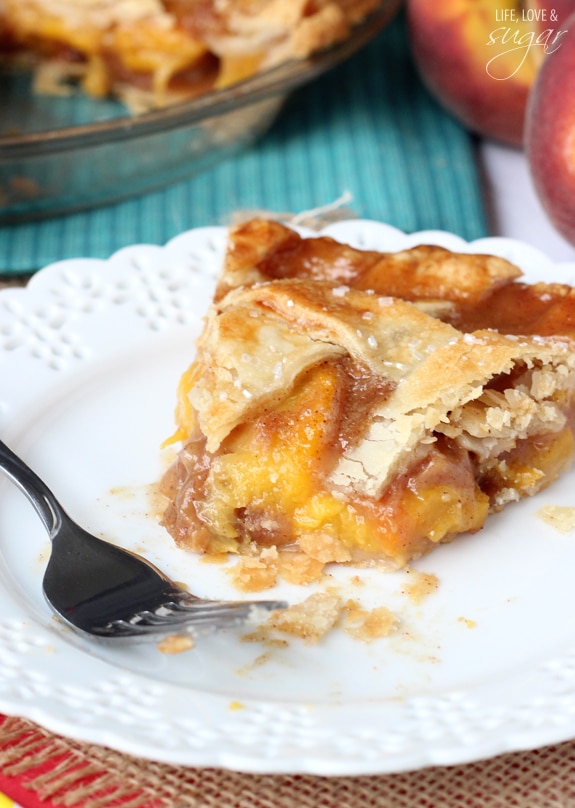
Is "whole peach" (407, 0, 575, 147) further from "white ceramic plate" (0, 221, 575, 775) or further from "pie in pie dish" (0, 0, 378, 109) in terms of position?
"white ceramic plate" (0, 221, 575, 775)

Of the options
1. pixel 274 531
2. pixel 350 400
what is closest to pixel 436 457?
pixel 350 400

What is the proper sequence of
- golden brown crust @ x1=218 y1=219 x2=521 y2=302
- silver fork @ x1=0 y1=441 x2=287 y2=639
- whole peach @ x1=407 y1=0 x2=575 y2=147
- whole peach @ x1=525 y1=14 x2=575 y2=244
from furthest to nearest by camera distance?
whole peach @ x1=407 y1=0 x2=575 y2=147 → whole peach @ x1=525 y1=14 x2=575 y2=244 → golden brown crust @ x1=218 y1=219 x2=521 y2=302 → silver fork @ x1=0 y1=441 x2=287 y2=639

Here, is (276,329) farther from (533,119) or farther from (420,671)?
(533,119)

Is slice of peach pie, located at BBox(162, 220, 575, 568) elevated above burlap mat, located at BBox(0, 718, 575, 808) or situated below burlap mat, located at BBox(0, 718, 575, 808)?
above

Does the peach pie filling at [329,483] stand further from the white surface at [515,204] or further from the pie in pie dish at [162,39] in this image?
the pie in pie dish at [162,39]

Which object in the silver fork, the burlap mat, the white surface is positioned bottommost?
the white surface

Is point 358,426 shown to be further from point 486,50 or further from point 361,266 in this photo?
point 486,50

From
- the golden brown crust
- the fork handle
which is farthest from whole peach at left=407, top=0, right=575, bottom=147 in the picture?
the fork handle
